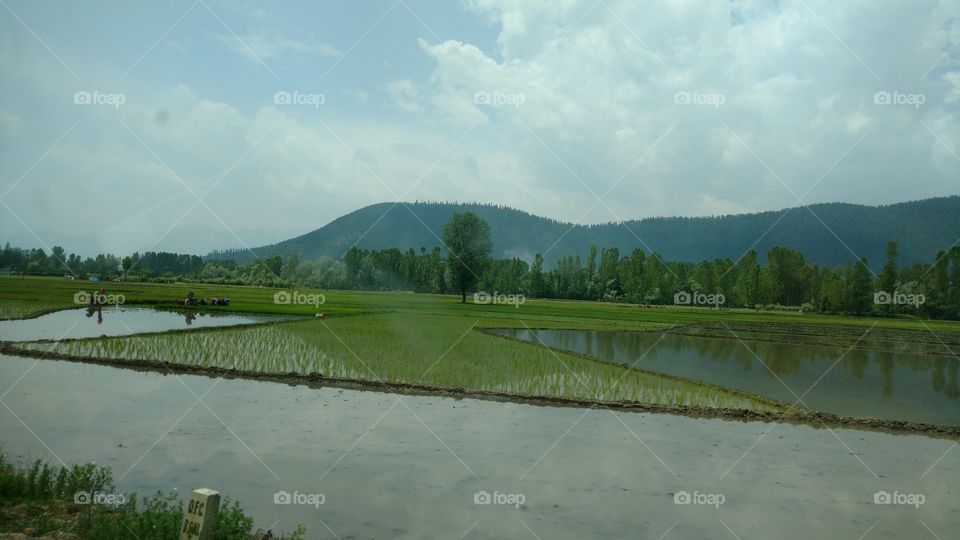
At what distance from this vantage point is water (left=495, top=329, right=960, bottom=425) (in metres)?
20.0

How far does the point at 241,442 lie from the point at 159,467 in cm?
198

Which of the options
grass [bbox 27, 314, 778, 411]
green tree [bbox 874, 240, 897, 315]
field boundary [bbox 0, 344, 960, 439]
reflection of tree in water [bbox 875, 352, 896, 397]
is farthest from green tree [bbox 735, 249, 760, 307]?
field boundary [bbox 0, 344, 960, 439]

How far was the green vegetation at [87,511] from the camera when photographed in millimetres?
7203

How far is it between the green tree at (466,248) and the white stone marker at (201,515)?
67.9 m

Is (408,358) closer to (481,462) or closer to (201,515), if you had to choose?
(481,462)

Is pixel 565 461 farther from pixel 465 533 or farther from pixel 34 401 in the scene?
pixel 34 401

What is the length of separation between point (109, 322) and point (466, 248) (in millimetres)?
45697

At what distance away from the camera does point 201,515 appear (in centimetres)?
598

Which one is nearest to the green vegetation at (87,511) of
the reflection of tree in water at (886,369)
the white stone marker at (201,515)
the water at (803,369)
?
the white stone marker at (201,515)

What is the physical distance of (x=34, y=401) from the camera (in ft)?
51.1

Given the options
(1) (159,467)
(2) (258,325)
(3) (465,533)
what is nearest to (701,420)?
(3) (465,533)

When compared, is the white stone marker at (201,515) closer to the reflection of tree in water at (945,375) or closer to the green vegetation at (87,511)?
the green vegetation at (87,511)

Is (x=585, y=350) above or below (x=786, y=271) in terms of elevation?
below

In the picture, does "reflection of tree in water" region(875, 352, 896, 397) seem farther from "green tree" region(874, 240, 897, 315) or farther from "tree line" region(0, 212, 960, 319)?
"green tree" region(874, 240, 897, 315)
